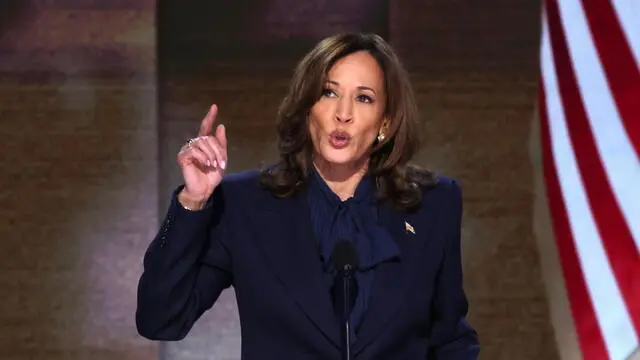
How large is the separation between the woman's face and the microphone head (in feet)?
0.90

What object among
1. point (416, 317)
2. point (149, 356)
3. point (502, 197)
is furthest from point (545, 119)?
point (416, 317)

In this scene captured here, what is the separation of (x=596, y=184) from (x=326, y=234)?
1.62 m

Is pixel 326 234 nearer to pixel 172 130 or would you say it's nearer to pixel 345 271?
pixel 345 271

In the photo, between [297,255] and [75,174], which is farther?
[75,174]

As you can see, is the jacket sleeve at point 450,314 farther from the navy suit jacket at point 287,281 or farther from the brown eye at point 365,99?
the brown eye at point 365,99

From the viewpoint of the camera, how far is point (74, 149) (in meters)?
3.27

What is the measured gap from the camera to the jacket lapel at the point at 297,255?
1532 mm

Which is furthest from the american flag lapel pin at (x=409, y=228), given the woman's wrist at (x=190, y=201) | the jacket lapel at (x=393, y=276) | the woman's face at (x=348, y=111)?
the woman's wrist at (x=190, y=201)

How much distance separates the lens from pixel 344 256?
1402 mm

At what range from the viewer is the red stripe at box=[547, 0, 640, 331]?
286cm

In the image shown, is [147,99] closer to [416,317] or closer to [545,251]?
[545,251]

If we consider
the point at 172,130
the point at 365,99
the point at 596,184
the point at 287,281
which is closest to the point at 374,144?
the point at 365,99

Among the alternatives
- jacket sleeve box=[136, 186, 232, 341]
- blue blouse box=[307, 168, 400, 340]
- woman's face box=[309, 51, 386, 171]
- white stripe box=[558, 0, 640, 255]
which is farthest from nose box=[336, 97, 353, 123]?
white stripe box=[558, 0, 640, 255]

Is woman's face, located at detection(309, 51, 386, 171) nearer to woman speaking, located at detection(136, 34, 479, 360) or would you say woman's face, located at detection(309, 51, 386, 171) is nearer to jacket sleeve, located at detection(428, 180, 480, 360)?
woman speaking, located at detection(136, 34, 479, 360)
